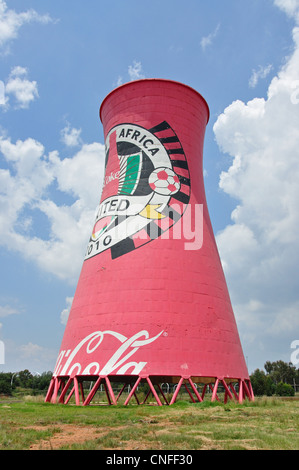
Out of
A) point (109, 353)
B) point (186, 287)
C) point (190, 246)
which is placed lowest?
point (109, 353)

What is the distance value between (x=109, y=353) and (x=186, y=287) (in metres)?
3.64

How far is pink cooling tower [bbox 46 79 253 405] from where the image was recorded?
44.0ft

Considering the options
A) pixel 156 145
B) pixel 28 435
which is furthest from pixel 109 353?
pixel 156 145

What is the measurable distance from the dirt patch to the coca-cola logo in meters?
3.79

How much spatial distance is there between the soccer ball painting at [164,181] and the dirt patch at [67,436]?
959cm

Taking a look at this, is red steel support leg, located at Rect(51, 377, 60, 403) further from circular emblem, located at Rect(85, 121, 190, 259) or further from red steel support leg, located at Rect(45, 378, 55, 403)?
circular emblem, located at Rect(85, 121, 190, 259)

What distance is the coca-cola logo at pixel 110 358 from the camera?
1294 cm

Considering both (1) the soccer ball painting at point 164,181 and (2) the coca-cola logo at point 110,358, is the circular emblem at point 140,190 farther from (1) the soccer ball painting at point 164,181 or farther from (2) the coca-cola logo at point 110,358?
(2) the coca-cola logo at point 110,358

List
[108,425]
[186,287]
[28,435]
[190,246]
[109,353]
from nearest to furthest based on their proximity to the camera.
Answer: [28,435] < [108,425] < [109,353] < [186,287] < [190,246]


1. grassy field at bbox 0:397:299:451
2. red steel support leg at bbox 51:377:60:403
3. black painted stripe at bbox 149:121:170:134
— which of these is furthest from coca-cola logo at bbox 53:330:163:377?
black painted stripe at bbox 149:121:170:134

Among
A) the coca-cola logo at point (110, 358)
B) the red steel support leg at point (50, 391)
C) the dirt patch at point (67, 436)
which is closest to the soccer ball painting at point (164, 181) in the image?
the coca-cola logo at point (110, 358)

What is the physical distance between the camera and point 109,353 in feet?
43.9
